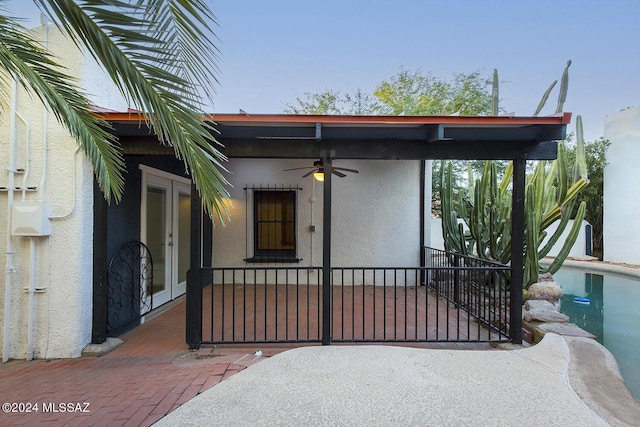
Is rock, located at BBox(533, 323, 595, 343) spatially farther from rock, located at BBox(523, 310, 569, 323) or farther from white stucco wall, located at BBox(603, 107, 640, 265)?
white stucco wall, located at BBox(603, 107, 640, 265)

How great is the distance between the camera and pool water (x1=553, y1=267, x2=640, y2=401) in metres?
3.65

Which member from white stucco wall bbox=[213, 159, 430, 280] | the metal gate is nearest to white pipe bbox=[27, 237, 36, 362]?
the metal gate

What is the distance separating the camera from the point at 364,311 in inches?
169

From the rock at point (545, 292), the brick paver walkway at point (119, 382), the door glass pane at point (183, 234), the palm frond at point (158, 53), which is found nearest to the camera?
the palm frond at point (158, 53)

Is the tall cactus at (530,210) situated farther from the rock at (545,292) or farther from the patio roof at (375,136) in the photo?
the patio roof at (375,136)

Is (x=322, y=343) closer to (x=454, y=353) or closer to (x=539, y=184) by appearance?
(x=454, y=353)

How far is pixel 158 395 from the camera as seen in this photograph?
2.47 m

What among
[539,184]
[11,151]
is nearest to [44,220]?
[11,151]

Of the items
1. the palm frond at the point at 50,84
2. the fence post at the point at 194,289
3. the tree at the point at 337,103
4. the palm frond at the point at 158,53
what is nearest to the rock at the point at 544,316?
the fence post at the point at 194,289

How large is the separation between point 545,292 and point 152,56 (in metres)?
6.34

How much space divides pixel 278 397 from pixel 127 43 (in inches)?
102

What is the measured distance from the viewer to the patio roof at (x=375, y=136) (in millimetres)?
3084

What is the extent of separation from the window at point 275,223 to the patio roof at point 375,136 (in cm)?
318

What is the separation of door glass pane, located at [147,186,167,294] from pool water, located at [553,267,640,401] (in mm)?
5891
